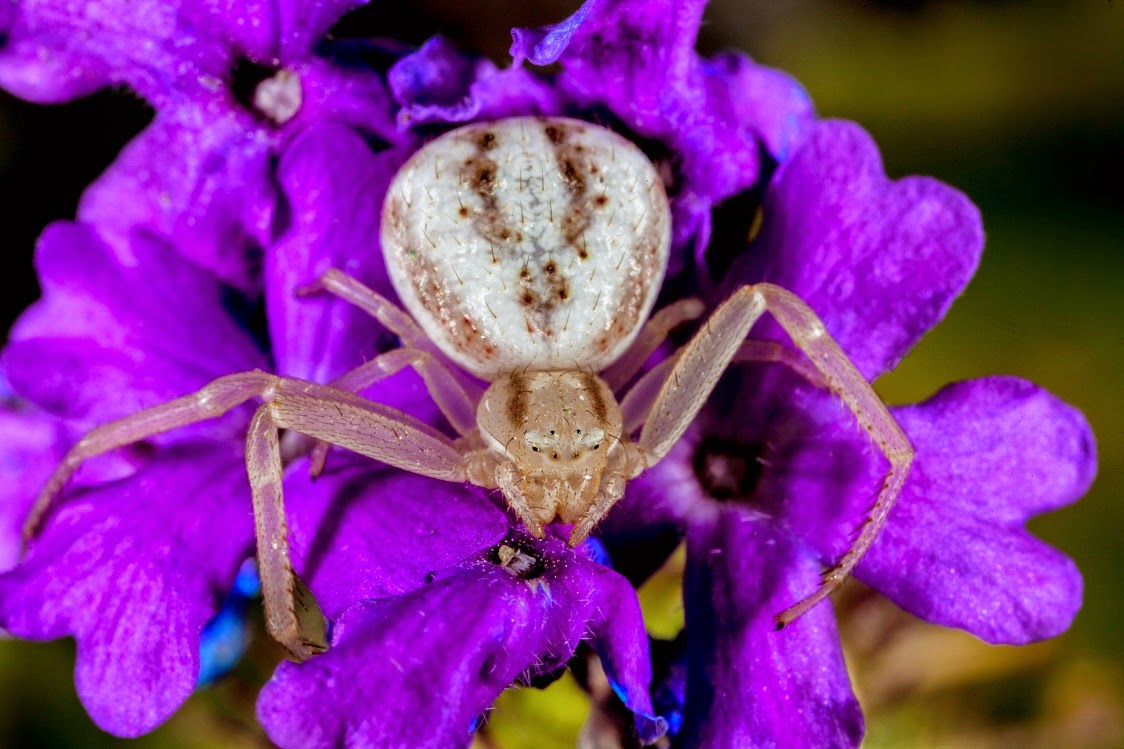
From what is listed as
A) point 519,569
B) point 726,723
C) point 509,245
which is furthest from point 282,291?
point 726,723

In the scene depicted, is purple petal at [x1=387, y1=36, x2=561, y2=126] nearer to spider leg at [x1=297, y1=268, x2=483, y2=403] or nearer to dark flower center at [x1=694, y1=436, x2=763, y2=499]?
spider leg at [x1=297, y1=268, x2=483, y2=403]

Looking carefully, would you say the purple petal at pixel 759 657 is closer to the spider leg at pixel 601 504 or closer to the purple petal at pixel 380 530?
the spider leg at pixel 601 504

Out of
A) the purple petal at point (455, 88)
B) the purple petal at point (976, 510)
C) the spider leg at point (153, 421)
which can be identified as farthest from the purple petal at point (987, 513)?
the spider leg at point (153, 421)

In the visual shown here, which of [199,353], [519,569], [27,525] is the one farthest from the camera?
[199,353]

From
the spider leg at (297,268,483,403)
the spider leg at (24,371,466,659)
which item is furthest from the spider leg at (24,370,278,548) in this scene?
the spider leg at (297,268,483,403)

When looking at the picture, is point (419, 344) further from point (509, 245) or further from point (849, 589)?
point (849, 589)

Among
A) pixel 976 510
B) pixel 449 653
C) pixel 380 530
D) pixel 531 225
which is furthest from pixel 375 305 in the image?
pixel 976 510

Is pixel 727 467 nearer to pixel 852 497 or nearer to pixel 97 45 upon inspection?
pixel 852 497
